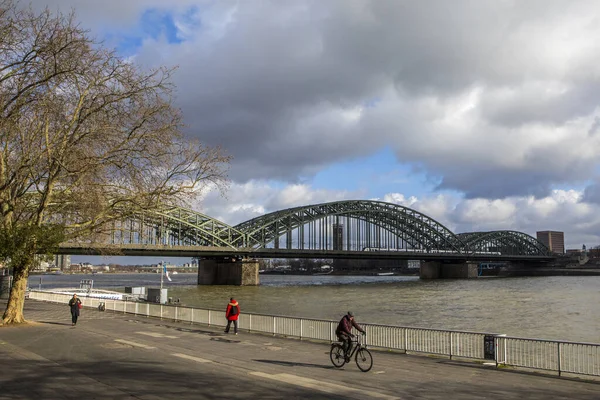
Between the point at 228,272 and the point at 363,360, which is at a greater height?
the point at 363,360

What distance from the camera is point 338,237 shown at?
499 ft

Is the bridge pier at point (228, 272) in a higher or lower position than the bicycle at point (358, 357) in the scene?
lower

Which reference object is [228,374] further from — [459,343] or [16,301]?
[16,301]

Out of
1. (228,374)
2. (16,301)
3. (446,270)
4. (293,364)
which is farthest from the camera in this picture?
(446,270)

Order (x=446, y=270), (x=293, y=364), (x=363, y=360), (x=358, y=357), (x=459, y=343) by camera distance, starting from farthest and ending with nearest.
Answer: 1. (x=446, y=270)
2. (x=459, y=343)
3. (x=293, y=364)
4. (x=358, y=357)
5. (x=363, y=360)

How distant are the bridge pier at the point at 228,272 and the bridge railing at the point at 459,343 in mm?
94957

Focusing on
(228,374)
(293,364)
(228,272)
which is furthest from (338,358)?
(228,272)

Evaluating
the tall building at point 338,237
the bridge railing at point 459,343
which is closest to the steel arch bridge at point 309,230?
the tall building at point 338,237

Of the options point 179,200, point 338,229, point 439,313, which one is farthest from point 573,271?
point 179,200

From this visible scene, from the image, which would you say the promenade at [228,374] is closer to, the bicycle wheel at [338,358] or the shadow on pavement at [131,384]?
the shadow on pavement at [131,384]

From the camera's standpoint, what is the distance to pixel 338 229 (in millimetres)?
153375

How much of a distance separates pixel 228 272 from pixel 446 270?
93780mm

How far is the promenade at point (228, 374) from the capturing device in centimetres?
1209

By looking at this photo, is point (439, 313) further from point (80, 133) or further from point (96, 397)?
point (96, 397)
